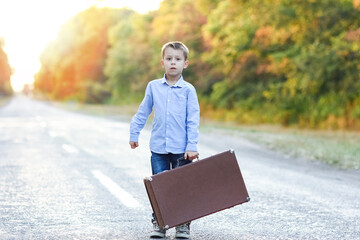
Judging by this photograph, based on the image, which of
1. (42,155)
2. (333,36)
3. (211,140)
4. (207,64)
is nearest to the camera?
(42,155)

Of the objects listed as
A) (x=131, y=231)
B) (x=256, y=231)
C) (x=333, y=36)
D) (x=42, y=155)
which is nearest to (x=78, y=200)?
(x=131, y=231)

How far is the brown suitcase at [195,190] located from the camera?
11.9 feet

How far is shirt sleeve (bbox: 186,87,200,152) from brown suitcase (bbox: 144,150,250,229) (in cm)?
21

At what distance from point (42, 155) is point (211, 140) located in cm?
554

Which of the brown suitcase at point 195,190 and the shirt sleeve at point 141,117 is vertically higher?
the shirt sleeve at point 141,117

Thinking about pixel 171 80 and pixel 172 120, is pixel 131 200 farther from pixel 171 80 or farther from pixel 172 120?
pixel 171 80

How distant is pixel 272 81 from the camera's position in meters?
23.1

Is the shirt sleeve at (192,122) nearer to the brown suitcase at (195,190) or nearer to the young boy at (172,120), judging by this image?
the young boy at (172,120)

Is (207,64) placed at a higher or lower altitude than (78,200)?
higher

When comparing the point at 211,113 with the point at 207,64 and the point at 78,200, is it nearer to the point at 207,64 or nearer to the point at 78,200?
the point at 207,64

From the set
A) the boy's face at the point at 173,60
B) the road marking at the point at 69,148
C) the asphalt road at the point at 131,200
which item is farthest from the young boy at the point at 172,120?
the road marking at the point at 69,148

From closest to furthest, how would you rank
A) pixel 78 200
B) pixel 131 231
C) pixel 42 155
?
pixel 131 231, pixel 78 200, pixel 42 155

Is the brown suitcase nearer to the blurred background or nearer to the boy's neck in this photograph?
the boy's neck

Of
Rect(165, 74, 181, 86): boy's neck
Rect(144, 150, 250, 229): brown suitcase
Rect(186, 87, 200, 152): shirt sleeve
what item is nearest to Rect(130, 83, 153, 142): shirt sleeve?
Rect(165, 74, 181, 86): boy's neck
